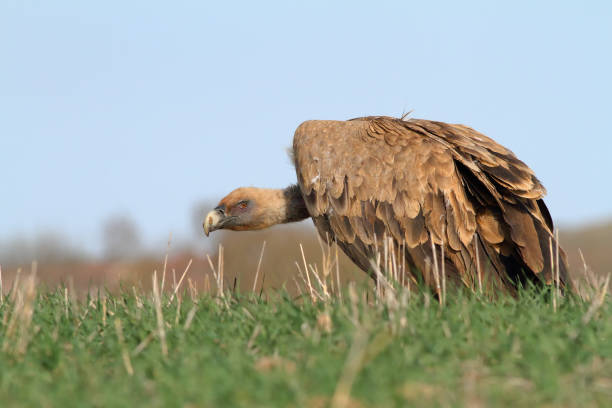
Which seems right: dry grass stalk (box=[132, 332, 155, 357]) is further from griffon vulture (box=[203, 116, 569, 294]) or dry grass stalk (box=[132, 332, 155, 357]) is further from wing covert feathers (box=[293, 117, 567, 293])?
wing covert feathers (box=[293, 117, 567, 293])

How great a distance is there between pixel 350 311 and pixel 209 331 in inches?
31.7

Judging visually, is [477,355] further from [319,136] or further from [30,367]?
[319,136]

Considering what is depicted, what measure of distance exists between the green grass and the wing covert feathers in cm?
117

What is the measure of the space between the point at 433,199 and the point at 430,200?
27mm

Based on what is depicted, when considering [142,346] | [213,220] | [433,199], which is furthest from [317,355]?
[213,220]

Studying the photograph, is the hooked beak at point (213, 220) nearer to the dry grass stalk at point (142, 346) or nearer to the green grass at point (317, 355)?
the green grass at point (317, 355)

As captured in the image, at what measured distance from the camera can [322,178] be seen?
22.0 ft

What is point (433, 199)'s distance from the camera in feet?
20.5

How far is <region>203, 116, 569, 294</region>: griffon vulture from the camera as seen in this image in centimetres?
611

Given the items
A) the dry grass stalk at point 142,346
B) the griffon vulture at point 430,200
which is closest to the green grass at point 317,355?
the dry grass stalk at point 142,346

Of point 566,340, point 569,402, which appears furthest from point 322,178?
point 569,402

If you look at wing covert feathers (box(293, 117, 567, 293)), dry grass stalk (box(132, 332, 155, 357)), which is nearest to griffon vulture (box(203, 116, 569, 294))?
wing covert feathers (box(293, 117, 567, 293))

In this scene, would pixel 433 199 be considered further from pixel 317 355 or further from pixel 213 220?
pixel 317 355

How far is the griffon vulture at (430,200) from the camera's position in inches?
240
